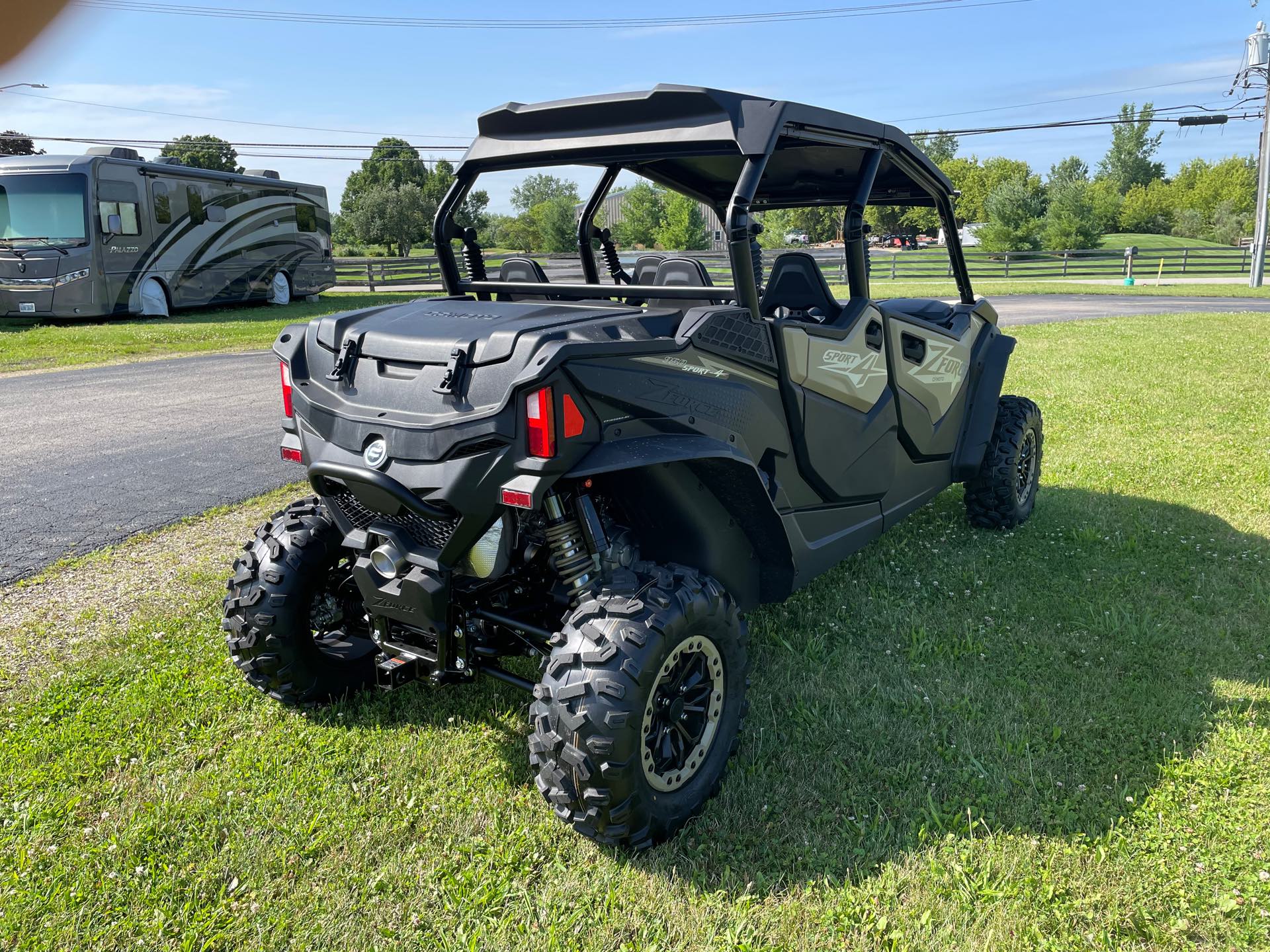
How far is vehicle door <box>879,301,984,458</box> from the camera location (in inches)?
183

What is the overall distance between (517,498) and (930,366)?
2.84 m

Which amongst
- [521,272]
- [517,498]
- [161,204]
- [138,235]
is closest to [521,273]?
[521,272]

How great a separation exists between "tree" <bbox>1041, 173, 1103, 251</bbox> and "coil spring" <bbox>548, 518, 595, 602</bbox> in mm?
54844

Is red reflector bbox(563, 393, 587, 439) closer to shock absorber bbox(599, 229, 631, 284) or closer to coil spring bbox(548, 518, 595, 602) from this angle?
coil spring bbox(548, 518, 595, 602)

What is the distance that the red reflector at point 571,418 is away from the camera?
2.89m

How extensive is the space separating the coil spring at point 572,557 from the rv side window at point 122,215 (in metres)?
17.5

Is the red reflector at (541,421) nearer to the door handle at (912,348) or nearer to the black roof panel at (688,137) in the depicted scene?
the black roof panel at (688,137)

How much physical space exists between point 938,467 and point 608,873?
310 centimetres

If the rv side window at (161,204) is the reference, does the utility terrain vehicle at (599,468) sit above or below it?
below

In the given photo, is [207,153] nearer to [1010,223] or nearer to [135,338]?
[135,338]

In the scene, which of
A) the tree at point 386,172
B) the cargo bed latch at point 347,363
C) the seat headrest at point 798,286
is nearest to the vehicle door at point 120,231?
the seat headrest at point 798,286

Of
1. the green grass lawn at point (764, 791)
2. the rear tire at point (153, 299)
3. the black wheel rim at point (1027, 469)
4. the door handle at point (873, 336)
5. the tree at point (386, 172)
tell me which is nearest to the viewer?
the green grass lawn at point (764, 791)

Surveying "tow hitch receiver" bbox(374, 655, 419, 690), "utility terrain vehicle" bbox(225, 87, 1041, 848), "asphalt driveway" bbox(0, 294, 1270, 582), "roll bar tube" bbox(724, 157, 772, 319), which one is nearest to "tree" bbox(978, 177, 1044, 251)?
"asphalt driveway" bbox(0, 294, 1270, 582)

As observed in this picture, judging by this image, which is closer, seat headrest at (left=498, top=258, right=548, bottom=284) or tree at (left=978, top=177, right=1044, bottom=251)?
seat headrest at (left=498, top=258, right=548, bottom=284)
